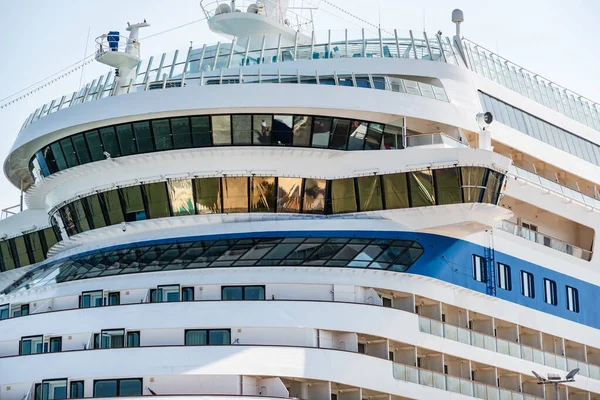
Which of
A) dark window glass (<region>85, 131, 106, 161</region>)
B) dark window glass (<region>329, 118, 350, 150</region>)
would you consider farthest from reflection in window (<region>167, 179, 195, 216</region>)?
dark window glass (<region>329, 118, 350, 150</region>)

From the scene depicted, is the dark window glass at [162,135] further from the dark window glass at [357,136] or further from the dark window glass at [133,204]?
the dark window glass at [357,136]

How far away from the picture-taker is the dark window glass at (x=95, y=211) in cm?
3938

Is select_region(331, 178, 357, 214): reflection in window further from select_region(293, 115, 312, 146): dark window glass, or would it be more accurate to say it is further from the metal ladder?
the metal ladder

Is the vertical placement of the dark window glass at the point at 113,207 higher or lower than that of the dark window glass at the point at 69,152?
lower

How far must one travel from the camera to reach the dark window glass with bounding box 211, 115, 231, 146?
124 feet

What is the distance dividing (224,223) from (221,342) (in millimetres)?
5540

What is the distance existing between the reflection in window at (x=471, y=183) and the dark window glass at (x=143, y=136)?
Result: 9762mm

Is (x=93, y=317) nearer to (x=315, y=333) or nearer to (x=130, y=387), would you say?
(x=130, y=387)

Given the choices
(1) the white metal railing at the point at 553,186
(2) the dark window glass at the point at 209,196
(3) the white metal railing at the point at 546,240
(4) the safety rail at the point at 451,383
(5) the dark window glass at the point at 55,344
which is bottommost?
(4) the safety rail at the point at 451,383

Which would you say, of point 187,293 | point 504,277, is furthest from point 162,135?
point 504,277

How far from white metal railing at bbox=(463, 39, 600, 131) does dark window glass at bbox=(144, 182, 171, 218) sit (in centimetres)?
1287

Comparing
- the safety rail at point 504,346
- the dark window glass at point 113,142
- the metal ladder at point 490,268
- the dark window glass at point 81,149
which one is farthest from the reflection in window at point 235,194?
the metal ladder at point 490,268

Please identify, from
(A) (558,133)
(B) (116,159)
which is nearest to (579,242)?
(A) (558,133)

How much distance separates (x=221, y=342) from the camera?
33.1 metres
